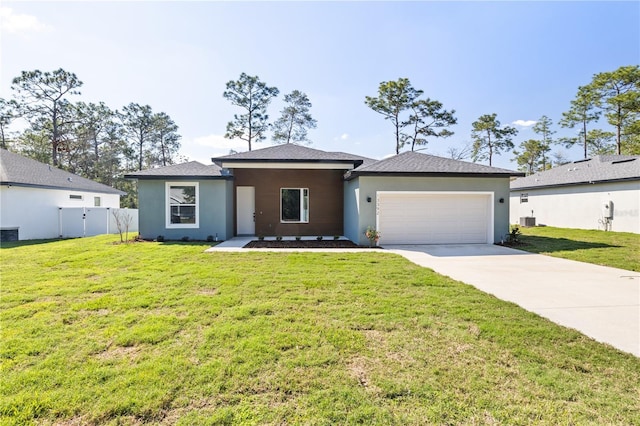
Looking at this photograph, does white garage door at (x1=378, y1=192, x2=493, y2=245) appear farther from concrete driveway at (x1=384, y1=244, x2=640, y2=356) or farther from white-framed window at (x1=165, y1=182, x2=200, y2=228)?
white-framed window at (x1=165, y1=182, x2=200, y2=228)

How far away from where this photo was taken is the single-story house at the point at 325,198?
11.0m

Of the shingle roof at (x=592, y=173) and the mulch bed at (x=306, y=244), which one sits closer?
the mulch bed at (x=306, y=244)

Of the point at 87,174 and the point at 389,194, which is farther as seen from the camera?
the point at 87,174

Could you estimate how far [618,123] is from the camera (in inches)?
986

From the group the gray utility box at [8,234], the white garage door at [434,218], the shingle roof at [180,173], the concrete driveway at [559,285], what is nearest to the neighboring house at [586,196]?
the white garage door at [434,218]

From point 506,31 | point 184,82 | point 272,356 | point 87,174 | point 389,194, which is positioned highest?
point 506,31

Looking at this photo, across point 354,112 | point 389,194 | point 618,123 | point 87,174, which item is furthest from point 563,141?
point 87,174

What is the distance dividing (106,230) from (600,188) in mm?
26313

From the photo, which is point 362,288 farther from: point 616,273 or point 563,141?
point 563,141

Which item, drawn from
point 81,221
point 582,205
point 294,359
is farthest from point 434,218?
point 81,221

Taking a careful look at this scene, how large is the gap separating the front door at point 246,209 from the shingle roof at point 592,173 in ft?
58.7

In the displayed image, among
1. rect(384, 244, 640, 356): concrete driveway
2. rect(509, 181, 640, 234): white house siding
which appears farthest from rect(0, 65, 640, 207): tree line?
rect(384, 244, 640, 356): concrete driveway

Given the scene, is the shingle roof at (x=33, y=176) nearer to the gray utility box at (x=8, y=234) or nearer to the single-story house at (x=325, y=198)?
the gray utility box at (x=8, y=234)

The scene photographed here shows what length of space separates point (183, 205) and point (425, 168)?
9.60 meters
